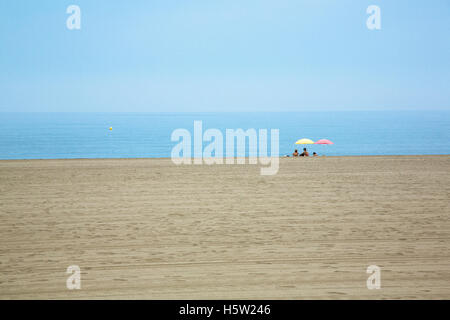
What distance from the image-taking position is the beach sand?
3660 millimetres

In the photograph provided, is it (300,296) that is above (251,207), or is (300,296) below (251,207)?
below

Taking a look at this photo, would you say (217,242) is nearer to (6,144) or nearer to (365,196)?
(365,196)

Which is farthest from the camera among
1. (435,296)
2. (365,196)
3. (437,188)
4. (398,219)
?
(437,188)

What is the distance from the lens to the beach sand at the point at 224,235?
3660 millimetres

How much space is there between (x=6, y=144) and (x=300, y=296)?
69.7 m

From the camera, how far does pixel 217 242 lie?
15.9ft

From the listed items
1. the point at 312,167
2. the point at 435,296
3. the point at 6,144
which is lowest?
the point at 435,296

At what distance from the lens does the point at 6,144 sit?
65.8m

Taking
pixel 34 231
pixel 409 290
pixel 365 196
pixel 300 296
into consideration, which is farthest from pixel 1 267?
pixel 365 196

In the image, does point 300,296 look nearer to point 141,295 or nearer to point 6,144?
point 141,295

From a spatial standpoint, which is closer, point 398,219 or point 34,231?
point 34,231

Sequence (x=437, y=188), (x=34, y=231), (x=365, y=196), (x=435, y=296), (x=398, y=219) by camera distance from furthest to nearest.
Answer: (x=437, y=188) < (x=365, y=196) < (x=398, y=219) < (x=34, y=231) < (x=435, y=296)

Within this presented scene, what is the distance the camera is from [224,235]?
5109 millimetres

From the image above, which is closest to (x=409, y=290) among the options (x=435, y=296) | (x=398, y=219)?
(x=435, y=296)
